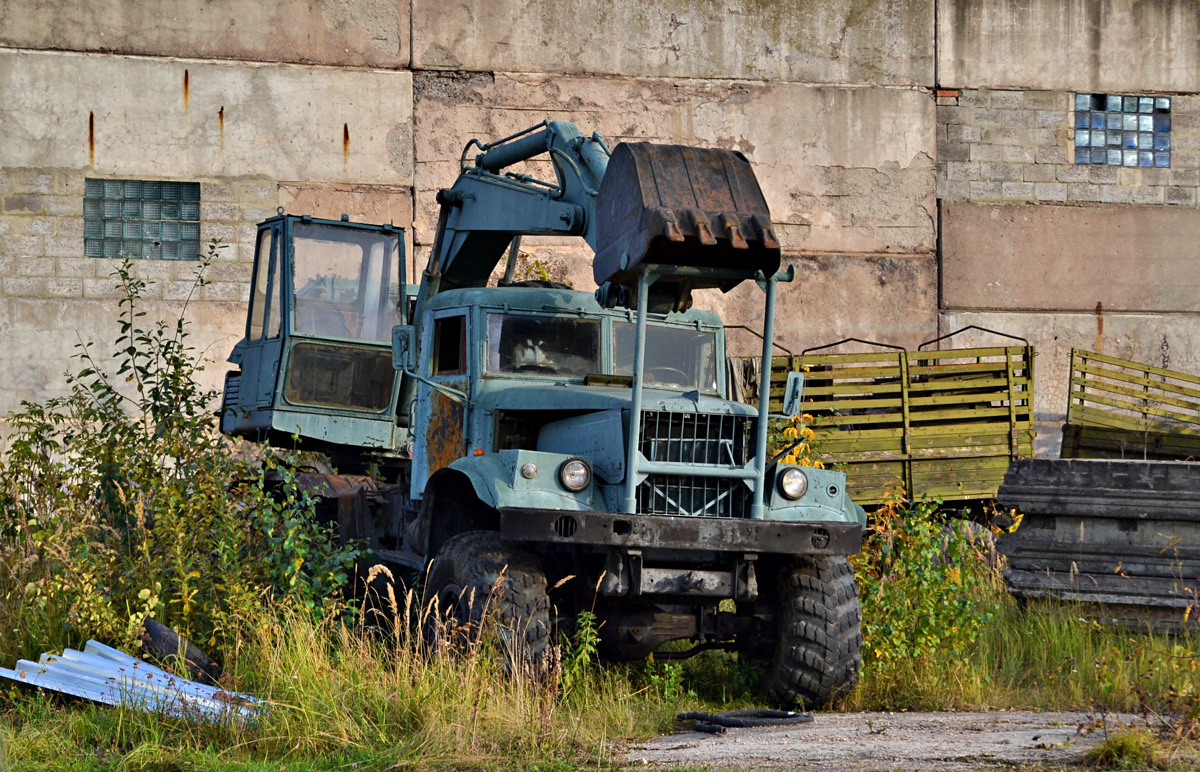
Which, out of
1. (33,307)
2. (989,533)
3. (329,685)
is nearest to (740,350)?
(989,533)

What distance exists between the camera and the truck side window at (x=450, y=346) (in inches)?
343

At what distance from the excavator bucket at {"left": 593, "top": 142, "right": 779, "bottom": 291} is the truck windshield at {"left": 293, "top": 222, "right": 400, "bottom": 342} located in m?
4.44

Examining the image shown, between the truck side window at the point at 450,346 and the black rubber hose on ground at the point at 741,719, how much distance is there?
2.77 metres

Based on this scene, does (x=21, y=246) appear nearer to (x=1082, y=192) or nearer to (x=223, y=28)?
(x=223, y=28)

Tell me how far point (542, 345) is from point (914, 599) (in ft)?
9.46

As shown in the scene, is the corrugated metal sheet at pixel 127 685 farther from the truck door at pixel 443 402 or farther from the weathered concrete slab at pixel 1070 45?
the weathered concrete slab at pixel 1070 45

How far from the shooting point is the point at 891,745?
6.31 metres

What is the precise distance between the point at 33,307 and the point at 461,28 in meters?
5.91

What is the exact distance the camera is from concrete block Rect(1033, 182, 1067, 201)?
17359mm

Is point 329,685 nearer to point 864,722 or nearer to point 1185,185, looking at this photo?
point 864,722

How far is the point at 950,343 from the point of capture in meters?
17.1

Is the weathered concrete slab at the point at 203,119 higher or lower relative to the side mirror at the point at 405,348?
higher

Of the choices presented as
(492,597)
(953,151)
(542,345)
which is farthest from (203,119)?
(492,597)

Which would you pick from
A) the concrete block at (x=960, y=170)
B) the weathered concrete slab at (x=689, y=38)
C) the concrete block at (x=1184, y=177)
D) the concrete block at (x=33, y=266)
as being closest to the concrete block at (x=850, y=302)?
the concrete block at (x=960, y=170)
